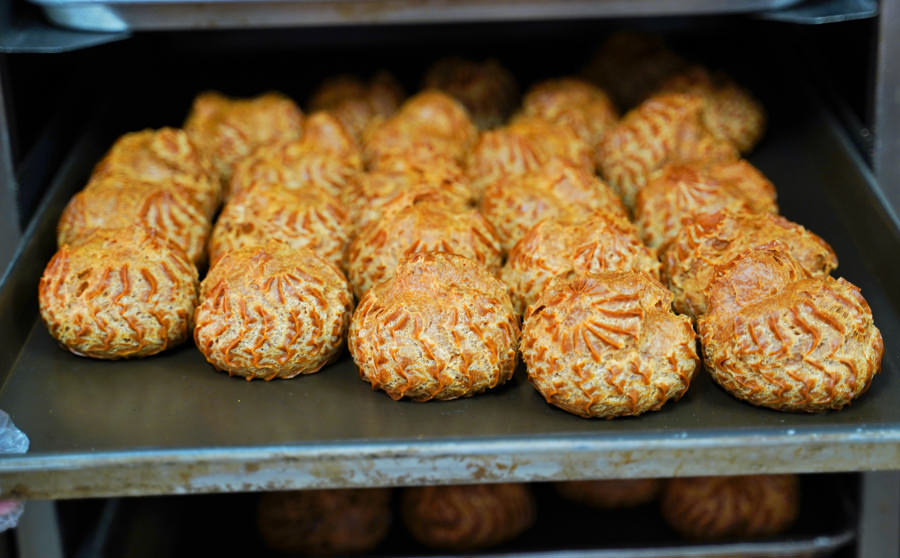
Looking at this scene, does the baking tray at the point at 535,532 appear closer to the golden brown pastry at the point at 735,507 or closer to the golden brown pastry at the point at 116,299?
the golden brown pastry at the point at 735,507

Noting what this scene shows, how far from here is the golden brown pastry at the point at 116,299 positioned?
212 cm

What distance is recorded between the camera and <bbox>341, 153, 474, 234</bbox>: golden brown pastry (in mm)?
2496

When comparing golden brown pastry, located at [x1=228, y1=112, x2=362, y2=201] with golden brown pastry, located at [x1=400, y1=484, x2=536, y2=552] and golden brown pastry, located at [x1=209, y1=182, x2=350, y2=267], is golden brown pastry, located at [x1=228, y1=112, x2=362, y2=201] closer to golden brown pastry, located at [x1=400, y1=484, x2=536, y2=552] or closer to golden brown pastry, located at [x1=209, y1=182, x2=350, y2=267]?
golden brown pastry, located at [x1=209, y1=182, x2=350, y2=267]

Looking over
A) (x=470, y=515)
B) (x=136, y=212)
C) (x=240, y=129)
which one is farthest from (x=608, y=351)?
(x=240, y=129)

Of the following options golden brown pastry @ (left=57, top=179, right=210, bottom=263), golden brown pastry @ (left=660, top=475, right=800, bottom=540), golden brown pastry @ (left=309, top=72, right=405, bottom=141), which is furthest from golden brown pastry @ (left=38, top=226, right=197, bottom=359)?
golden brown pastry @ (left=660, top=475, right=800, bottom=540)

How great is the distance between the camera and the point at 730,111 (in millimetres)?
2963

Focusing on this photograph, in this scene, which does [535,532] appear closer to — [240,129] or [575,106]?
[575,106]

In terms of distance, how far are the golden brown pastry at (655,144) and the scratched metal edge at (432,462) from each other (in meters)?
1.06

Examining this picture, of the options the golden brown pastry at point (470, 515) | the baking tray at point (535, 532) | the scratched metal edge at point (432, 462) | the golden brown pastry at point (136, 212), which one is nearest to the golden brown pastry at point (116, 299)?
the golden brown pastry at point (136, 212)

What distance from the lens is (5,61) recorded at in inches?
92.8

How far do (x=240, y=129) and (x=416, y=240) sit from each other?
0.96 m

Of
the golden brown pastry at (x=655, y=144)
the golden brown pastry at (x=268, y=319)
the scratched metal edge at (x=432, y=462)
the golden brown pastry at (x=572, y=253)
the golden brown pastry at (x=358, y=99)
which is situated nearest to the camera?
the scratched metal edge at (x=432, y=462)

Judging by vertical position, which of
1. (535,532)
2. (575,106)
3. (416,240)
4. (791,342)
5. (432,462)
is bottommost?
(535,532)

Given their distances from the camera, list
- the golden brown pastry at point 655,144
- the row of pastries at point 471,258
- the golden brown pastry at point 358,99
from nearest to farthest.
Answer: the row of pastries at point 471,258 < the golden brown pastry at point 655,144 < the golden brown pastry at point 358,99
